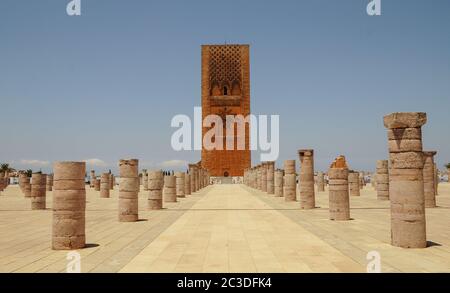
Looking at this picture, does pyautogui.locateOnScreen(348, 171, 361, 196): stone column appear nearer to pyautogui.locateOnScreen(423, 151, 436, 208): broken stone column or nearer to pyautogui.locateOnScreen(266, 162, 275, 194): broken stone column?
pyautogui.locateOnScreen(266, 162, 275, 194): broken stone column

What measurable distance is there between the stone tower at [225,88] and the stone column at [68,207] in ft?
165

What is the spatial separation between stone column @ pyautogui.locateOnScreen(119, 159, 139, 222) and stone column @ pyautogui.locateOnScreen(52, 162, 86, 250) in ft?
12.9

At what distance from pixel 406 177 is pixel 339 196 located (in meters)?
4.07

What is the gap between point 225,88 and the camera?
58875 millimetres

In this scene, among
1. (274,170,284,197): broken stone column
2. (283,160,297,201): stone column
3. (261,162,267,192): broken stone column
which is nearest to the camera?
(283,160,297,201): stone column

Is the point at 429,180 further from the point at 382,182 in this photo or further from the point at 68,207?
the point at 68,207

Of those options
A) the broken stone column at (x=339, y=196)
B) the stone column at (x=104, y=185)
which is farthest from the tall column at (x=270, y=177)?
the broken stone column at (x=339, y=196)

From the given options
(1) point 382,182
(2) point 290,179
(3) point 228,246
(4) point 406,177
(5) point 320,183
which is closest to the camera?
(3) point 228,246

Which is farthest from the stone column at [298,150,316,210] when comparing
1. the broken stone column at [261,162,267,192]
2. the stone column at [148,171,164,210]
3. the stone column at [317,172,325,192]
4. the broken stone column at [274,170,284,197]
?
the stone column at [317,172,325,192]

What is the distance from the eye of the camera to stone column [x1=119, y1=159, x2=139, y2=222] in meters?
11.4

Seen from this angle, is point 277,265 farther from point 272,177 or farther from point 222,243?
point 272,177

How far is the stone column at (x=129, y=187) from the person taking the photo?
11.4 m

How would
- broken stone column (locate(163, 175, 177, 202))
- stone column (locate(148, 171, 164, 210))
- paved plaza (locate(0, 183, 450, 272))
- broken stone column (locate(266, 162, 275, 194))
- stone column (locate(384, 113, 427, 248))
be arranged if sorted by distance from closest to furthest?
paved plaza (locate(0, 183, 450, 272)) → stone column (locate(384, 113, 427, 248)) → stone column (locate(148, 171, 164, 210)) → broken stone column (locate(163, 175, 177, 202)) → broken stone column (locate(266, 162, 275, 194))

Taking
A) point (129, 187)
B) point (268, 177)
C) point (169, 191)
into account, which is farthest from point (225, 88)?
point (129, 187)
